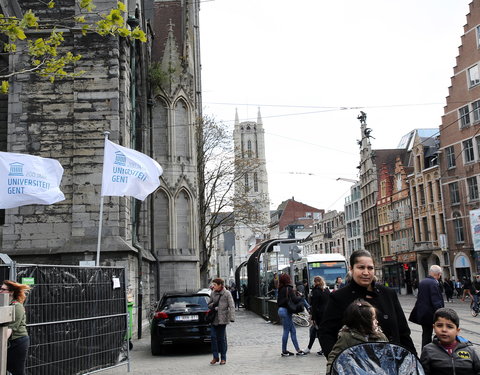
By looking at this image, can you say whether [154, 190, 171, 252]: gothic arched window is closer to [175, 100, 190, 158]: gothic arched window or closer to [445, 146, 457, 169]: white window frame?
[175, 100, 190, 158]: gothic arched window

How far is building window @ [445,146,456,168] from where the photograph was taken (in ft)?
149

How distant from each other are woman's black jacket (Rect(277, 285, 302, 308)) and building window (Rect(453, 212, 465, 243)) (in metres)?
36.7

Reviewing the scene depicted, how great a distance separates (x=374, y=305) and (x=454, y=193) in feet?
146

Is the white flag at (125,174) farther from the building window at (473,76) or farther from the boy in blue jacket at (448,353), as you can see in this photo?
the building window at (473,76)

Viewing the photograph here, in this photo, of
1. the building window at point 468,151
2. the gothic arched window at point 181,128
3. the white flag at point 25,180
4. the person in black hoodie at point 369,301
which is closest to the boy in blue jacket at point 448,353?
the person in black hoodie at point 369,301

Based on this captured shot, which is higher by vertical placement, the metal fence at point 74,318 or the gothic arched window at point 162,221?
the gothic arched window at point 162,221

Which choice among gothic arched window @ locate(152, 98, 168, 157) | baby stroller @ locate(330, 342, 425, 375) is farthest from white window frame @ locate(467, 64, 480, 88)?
baby stroller @ locate(330, 342, 425, 375)

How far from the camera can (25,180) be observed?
409 inches

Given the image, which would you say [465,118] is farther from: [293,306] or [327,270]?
[293,306]

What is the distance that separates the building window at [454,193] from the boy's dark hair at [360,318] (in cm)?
4432

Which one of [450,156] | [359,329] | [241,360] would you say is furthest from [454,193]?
[359,329]

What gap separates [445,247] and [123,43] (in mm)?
37681

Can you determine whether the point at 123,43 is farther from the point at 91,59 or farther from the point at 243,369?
the point at 243,369

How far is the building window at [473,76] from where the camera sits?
137 ft
